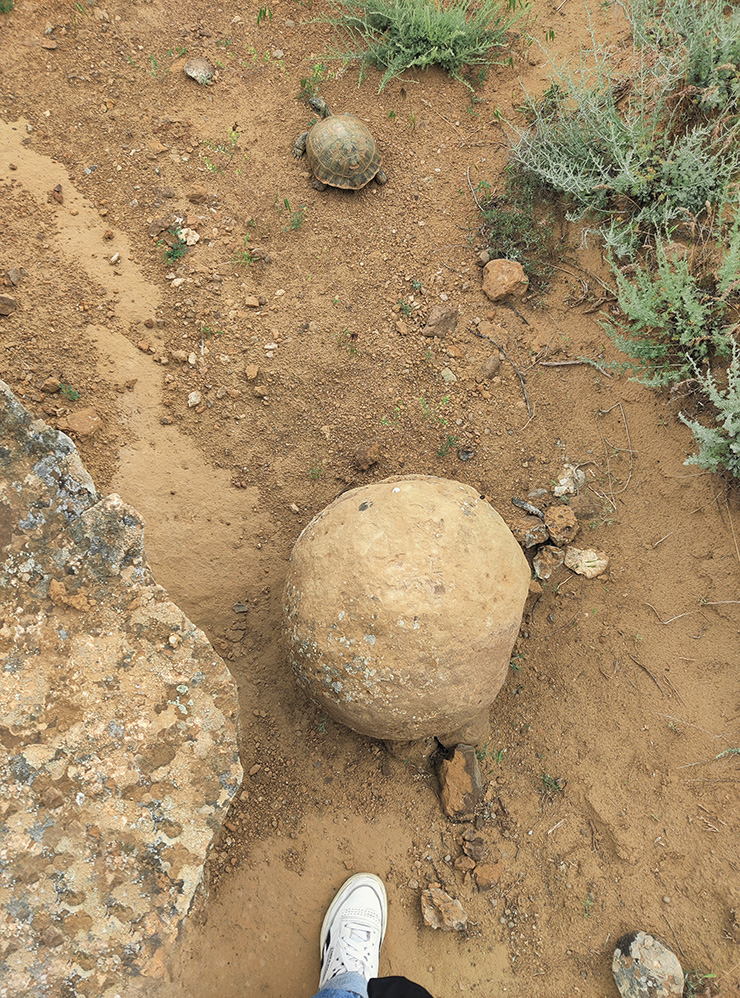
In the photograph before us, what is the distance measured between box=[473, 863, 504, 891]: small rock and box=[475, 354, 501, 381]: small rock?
2318 millimetres

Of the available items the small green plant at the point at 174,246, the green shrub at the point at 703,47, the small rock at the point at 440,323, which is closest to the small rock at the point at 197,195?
the small green plant at the point at 174,246

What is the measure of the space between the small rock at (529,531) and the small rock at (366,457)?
0.74 m

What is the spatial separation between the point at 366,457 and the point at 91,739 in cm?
181

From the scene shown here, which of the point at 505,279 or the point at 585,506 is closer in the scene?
the point at 585,506

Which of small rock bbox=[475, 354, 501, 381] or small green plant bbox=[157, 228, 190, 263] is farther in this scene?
small green plant bbox=[157, 228, 190, 263]

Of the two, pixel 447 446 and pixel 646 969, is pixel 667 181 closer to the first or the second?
pixel 447 446

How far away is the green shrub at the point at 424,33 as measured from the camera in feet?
12.4

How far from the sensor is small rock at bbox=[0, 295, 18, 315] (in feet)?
10.9

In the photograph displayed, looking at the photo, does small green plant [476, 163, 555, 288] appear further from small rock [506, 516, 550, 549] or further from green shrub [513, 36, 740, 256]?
small rock [506, 516, 550, 549]

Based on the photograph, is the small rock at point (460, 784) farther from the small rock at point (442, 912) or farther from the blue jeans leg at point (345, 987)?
the blue jeans leg at point (345, 987)

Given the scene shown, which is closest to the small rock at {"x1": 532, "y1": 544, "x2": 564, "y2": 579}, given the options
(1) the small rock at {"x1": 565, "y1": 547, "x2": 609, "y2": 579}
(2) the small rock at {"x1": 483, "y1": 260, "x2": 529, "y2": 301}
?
(1) the small rock at {"x1": 565, "y1": 547, "x2": 609, "y2": 579}

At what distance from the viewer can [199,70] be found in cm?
390

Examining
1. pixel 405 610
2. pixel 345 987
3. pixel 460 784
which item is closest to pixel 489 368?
pixel 405 610

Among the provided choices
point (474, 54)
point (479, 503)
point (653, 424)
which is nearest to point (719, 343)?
point (653, 424)
